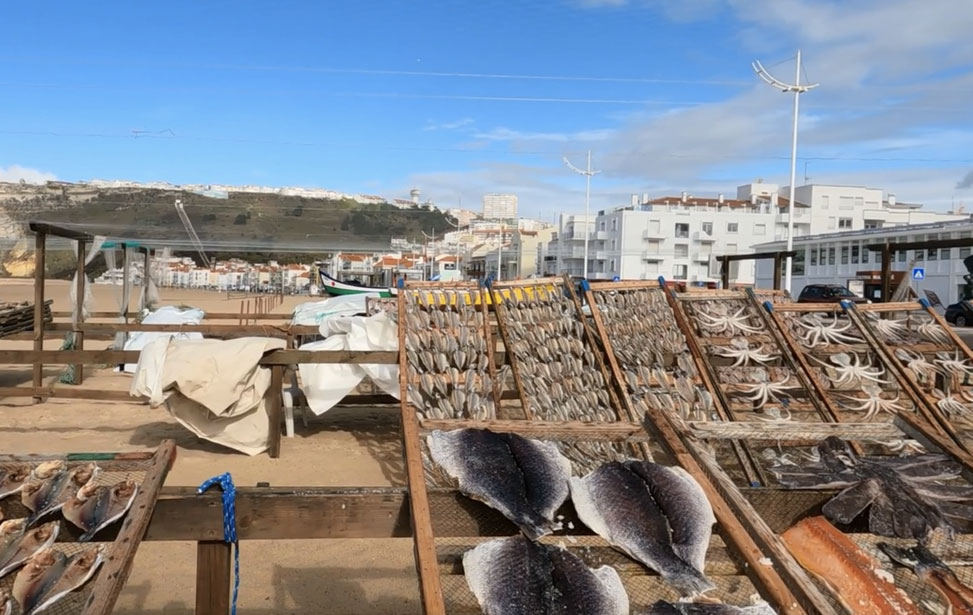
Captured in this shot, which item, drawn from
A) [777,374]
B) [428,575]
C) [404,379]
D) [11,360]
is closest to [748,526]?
[428,575]

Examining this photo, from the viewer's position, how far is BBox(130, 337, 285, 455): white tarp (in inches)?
226

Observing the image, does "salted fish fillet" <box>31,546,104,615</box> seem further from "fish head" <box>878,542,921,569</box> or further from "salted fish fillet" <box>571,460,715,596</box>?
"fish head" <box>878,542,921,569</box>

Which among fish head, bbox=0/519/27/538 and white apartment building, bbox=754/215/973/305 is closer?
fish head, bbox=0/519/27/538

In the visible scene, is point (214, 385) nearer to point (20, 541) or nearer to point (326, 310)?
point (20, 541)

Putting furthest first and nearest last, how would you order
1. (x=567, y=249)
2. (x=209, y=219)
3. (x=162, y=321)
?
(x=567, y=249), (x=209, y=219), (x=162, y=321)

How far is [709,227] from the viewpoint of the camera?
7094 cm

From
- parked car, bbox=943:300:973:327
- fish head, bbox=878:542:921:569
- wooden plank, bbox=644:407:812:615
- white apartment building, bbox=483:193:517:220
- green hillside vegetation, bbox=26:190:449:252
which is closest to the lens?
wooden plank, bbox=644:407:812:615

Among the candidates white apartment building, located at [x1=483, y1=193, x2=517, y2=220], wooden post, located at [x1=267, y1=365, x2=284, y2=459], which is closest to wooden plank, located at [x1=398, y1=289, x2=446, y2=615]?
wooden post, located at [x1=267, y1=365, x2=284, y2=459]

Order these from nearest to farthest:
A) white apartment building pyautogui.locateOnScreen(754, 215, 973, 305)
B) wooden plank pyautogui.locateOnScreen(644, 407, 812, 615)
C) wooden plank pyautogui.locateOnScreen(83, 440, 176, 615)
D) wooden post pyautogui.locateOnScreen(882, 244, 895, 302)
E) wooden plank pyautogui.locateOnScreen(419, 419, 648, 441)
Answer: wooden plank pyautogui.locateOnScreen(83, 440, 176, 615), wooden plank pyautogui.locateOnScreen(644, 407, 812, 615), wooden plank pyautogui.locateOnScreen(419, 419, 648, 441), wooden post pyautogui.locateOnScreen(882, 244, 895, 302), white apartment building pyautogui.locateOnScreen(754, 215, 973, 305)

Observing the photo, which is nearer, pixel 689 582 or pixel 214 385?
pixel 689 582

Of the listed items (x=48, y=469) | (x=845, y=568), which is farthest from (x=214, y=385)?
(x=845, y=568)

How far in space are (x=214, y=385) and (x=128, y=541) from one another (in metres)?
4.24

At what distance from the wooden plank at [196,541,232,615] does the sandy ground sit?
1482mm

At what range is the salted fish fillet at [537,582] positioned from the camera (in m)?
1.72
